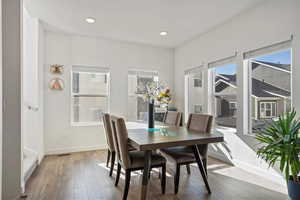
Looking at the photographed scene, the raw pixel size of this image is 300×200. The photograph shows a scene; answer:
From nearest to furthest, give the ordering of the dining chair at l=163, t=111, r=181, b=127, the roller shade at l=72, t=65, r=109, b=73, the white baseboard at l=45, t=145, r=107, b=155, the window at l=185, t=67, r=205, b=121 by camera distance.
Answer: the dining chair at l=163, t=111, r=181, b=127 < the white baseboard at l=45, t=145, r=107, b=155 < the roller shade at l=72, t=65, r=109, b=73 < the window at l=185, t=67, r=205, b=121

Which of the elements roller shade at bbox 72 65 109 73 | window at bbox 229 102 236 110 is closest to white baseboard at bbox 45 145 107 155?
roller shade at bbox 72 65 109 73

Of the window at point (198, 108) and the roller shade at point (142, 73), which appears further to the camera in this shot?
the roller shade at point (142, 73)

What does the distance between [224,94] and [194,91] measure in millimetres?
967

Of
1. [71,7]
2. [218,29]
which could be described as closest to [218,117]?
[218,29]

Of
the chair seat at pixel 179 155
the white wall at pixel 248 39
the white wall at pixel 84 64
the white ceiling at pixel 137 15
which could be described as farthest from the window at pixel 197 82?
the chair seat at pixel 179 155

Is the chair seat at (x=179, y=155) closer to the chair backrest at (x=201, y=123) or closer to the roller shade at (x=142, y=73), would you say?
the chair backrest at (x=201, y=123)

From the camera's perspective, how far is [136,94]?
4.65 metres

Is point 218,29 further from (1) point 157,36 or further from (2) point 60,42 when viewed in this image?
→ (2) point 60,42

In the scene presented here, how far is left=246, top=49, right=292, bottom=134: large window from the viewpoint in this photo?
2.54m

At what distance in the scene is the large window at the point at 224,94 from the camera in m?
3.37

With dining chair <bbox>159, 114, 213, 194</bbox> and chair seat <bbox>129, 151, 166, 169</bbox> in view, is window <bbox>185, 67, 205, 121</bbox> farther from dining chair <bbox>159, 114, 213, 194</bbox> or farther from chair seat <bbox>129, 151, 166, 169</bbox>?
chair seat <bbox>129, 151, 166, 169</bbox>

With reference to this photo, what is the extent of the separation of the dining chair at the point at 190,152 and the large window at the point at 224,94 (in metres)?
1.04

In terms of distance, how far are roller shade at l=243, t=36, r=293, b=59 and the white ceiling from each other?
0.71 meters

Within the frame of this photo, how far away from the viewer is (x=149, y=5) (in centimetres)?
278
